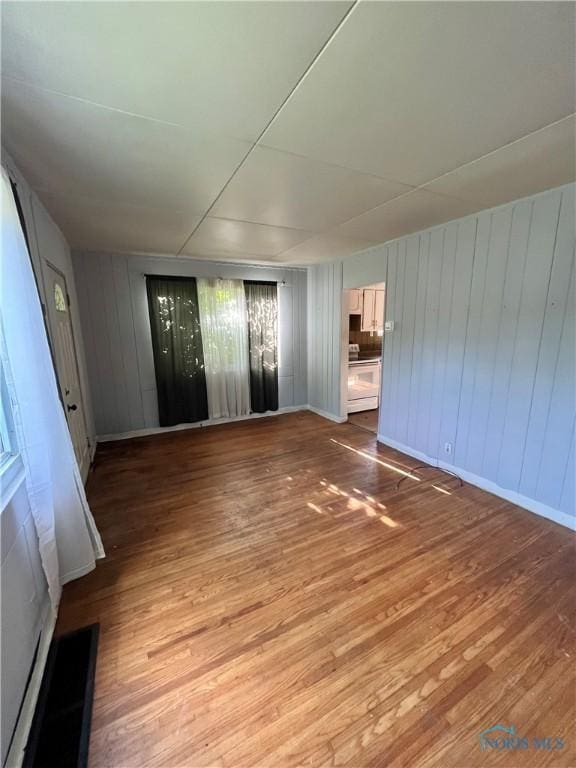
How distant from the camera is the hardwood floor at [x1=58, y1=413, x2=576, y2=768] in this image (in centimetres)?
114

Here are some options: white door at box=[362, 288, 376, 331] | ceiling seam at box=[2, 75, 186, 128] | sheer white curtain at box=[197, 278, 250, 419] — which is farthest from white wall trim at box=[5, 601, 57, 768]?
white door at box=[362, 288, 376, 331]

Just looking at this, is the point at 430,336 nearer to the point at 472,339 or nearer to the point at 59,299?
the point at 472,339

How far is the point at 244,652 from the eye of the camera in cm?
144

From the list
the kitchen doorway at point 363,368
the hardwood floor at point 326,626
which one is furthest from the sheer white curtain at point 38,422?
the kitchen doorway at point 363,368

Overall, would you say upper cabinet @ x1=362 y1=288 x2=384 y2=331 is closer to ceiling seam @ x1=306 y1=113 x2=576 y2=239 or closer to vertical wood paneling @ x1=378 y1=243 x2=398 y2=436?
vertical wood paneling @ x1=378 y1=243 x2=398 y2=436

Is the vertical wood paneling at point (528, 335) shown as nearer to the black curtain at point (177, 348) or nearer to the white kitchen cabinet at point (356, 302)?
the white kitchen cabinet at point (356, 302)

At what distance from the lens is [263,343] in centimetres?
491

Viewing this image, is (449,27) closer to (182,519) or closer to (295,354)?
(182,519)

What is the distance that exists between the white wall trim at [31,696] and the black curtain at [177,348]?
9.83 feet

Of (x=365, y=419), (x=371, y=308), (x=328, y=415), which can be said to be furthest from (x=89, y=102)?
(x=371, y=308)

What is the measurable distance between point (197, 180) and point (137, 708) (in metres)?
2.77

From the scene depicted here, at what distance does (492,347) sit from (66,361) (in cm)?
385

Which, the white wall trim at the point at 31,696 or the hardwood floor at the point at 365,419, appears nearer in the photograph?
the white wall trim at the point at 31,696

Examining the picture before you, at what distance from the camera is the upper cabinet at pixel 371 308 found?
5164 mm
